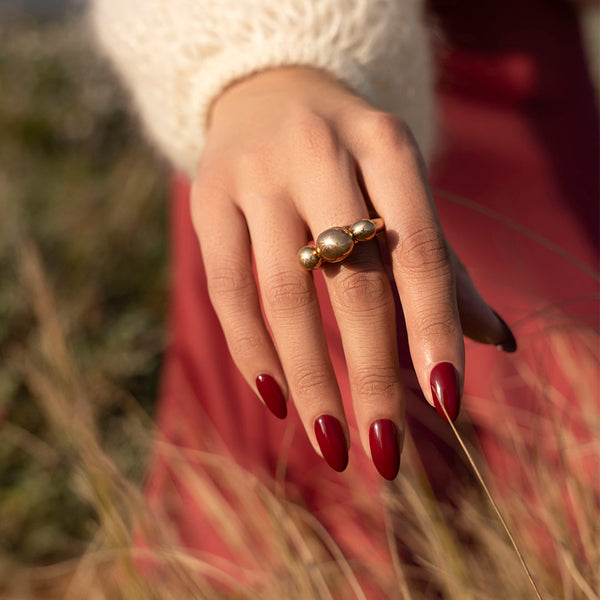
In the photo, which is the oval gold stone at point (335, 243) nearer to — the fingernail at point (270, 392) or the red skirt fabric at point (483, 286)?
the fingernail at point (270, 392)

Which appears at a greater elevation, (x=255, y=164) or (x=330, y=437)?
(x=255, y=164)

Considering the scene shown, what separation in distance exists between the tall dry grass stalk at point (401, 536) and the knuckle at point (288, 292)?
0.95ft

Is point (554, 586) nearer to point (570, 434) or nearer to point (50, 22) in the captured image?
point (570, 434)

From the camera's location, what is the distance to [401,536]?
0.84 m

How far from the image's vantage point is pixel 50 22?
3.57m

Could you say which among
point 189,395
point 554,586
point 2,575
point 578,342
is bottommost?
point 2,575

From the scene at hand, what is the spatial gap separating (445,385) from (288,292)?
0.53 ft

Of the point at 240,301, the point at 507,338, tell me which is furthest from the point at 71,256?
the point at 507,338

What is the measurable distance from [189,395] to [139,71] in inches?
27.6

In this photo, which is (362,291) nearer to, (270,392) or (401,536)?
(270,392)

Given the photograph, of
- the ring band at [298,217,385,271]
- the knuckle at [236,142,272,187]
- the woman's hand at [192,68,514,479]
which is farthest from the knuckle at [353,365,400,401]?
the knuckle at [236,142,272,187]

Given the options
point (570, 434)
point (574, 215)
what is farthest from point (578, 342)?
point (574, 215)

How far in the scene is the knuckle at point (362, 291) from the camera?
1.72 feet

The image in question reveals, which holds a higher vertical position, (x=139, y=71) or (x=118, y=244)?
(x=139, y=71)
